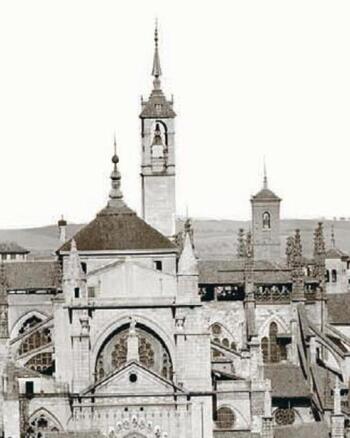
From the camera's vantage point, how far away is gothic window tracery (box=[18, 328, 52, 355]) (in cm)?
9494

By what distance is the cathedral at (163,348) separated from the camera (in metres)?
79.5

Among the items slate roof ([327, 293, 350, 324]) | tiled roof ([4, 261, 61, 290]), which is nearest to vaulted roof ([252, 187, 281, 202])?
slate roof ([327, 293, 350, 324])

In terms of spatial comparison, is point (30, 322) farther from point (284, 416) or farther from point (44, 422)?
point (44, 422)

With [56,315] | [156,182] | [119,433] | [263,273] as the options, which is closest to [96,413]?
[119,433]

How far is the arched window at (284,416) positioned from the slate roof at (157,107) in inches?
1034

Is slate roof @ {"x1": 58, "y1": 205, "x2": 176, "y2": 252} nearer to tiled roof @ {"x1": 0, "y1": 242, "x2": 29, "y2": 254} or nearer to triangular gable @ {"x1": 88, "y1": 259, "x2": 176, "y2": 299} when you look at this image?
triangular gable @ {"x1": 88, "y1": 259, "x2": 176, "y2": 299}

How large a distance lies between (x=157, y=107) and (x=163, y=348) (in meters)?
30.5

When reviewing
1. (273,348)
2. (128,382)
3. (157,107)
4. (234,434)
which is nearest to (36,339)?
(273,348)

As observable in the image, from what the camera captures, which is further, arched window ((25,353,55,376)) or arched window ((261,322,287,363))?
arched window ((261,322,287,363))

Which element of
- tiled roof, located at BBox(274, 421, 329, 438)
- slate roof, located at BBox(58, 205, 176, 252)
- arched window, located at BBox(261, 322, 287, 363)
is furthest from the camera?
arched window, located at BBox(261, 322, 287, 363)

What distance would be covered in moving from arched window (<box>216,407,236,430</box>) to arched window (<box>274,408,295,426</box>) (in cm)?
606

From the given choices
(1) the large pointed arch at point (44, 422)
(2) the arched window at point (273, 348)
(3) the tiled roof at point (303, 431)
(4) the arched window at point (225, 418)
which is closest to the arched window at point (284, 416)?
(3) the tiled roof at point (303, 431)

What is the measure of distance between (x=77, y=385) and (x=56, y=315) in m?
5.04

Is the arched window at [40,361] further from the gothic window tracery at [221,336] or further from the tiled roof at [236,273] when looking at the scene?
the tiled roof at [236,273]
